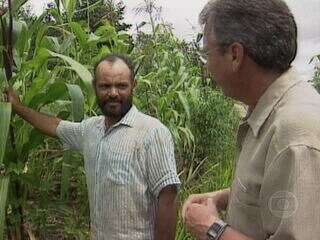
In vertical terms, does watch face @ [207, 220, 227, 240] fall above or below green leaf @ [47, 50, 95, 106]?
below

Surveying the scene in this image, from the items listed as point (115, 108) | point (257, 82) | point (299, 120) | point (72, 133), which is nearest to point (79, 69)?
point (115, 108)

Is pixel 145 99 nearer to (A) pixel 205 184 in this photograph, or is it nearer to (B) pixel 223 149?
(A) pixel 205 184

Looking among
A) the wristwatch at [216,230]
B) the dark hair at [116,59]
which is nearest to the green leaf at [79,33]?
the dark hair at [116,59]

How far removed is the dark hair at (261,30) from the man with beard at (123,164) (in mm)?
974

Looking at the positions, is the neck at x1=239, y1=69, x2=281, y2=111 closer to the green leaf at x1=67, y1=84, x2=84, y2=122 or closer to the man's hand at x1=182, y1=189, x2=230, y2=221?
the man's hand at x1=182, y1=189, x2=230, y2=221

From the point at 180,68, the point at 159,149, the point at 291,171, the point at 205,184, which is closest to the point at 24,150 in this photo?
the point at 159,149

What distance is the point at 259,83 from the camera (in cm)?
117

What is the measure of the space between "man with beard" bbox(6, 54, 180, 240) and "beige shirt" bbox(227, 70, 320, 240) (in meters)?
0.90

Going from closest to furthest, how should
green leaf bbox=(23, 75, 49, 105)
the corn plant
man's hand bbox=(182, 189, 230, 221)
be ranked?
man's hand bbox=(182, 189, 230, 221), the corn plant, green leaf bbox=(23, 75, 49, 105)

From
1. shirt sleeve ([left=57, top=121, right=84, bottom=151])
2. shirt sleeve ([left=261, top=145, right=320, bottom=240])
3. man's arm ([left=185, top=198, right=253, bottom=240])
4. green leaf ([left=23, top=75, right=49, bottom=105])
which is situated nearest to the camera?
shirt sleeve ([left=261, top=145, right=320, bottom=240])

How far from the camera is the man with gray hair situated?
991 mm

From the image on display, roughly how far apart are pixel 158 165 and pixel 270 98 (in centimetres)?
96

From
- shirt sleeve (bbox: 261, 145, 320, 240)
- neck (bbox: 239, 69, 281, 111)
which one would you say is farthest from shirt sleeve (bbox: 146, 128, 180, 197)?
shirt sleeve (bbox: 261, 145, 320, 240)

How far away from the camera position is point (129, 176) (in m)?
2.07
